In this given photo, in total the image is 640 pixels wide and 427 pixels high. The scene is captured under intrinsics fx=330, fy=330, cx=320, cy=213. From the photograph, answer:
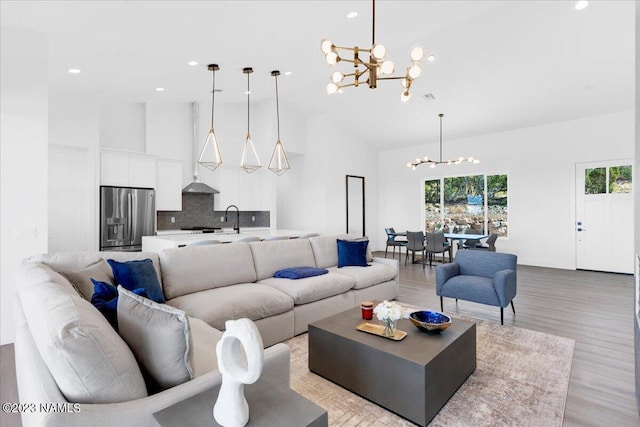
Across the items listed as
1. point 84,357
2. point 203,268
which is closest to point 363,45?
point 203,268

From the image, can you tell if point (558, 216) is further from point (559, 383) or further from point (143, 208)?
point (143, 208)

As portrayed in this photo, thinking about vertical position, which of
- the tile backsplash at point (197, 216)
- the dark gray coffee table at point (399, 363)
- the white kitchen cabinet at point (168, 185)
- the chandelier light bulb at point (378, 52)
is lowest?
the dark gray coffee table at point (399, 363)

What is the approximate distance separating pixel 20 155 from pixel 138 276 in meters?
1.95

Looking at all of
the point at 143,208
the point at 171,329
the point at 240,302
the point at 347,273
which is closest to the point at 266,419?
the point at 171,329

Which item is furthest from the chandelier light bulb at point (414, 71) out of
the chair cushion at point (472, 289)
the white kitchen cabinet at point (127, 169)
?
the white kitchen cabinet at point (127, 169)

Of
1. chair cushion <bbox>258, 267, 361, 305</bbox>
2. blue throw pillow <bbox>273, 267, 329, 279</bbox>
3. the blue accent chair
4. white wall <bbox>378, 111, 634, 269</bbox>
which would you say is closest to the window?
white wall <bbox>378, 111, 634, 269</bbox>

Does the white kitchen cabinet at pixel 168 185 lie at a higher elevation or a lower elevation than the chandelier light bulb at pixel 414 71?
lower

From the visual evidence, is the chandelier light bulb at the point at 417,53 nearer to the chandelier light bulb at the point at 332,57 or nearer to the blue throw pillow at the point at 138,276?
the chandelier light bulb at the point at 332,57

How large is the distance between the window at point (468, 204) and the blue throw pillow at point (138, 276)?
7.22 meters

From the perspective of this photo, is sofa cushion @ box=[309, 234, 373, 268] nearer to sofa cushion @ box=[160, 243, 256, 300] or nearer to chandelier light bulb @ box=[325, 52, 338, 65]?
sofa cushion @ box=[160, 243, 256, 300]

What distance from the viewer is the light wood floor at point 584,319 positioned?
2.21 meters

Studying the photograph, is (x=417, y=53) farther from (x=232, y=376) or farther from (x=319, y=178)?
(x=319, y=178)

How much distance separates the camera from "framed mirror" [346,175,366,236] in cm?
898

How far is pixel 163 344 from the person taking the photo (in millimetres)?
1297
